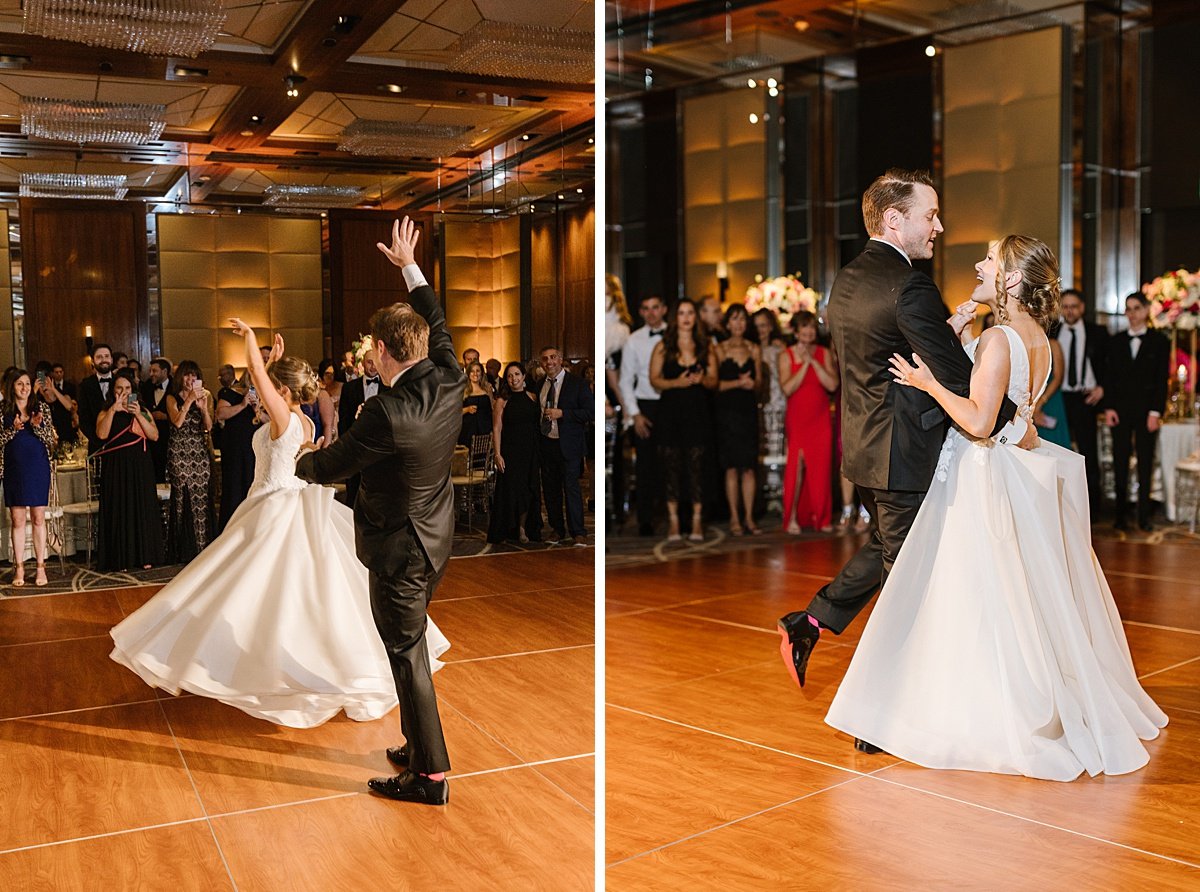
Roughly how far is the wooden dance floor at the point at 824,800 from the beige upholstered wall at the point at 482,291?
3.97 ft

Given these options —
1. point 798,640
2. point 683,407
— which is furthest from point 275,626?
point 683,407

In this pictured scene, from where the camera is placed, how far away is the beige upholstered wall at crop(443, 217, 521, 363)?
2.32 metres

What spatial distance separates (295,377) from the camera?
237 cm

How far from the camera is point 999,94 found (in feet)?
30.4

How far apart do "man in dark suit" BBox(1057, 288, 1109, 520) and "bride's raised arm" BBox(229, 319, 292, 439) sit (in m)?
6.69

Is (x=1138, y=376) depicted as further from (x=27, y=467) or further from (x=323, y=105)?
(x=27, y=467)

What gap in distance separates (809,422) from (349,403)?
5852 mm

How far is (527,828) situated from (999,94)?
27.5 ft

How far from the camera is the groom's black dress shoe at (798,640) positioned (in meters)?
3.71

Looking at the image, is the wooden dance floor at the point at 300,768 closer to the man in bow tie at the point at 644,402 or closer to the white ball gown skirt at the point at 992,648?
the white ball gown skirt at the point at 992,648

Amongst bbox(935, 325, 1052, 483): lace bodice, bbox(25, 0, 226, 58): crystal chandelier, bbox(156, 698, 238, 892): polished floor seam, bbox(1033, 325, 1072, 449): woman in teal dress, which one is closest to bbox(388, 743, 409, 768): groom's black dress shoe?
bbox(156, 698, 238, 892): polished floor seam

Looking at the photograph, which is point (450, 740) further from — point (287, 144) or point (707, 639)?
point (707, 639)

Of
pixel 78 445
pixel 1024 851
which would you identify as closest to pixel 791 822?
pixel 1024 851

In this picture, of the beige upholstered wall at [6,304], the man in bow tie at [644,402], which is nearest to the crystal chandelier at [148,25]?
the beige upholstered wall at [6,304]
